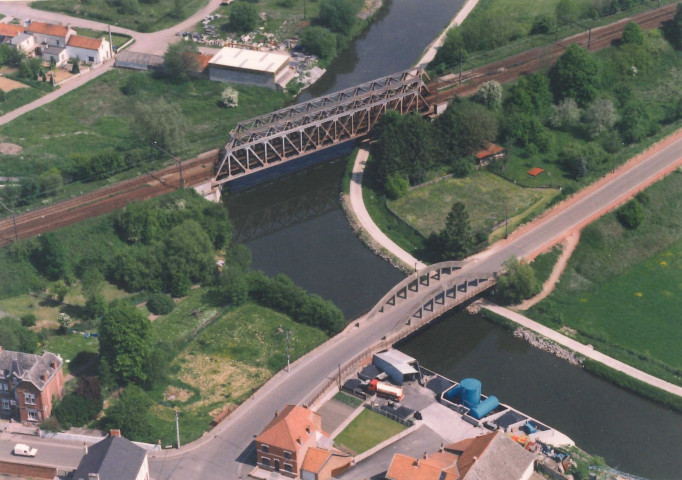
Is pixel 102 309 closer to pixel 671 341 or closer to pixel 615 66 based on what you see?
pixel 671 341

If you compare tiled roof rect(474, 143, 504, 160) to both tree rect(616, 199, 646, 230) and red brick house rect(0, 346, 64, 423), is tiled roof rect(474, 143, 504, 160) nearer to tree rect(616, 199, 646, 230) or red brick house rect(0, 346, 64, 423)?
tree rect(616, 199, 646, 230)

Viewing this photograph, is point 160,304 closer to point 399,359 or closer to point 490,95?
point 399,359

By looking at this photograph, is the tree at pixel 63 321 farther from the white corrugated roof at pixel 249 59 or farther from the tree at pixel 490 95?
the tree at pixel 490 95

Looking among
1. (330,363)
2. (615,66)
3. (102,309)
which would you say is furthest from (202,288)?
(615,66)

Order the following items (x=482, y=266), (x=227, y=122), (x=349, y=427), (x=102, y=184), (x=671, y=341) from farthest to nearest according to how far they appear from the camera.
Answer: (x=227, y=122), (x=102, y=184), (x=482, y=266), (x=671, y=341), (x=349, y=427)

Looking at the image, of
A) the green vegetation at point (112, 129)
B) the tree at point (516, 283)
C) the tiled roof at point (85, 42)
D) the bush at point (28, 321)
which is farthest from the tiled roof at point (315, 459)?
the tiled roof at point (85, 42)

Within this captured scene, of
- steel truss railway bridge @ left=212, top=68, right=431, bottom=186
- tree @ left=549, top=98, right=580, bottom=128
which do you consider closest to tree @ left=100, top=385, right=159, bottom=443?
steel truss railway bridge @ left=212, top=68, right=431, bottom=186
